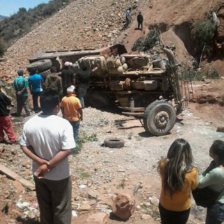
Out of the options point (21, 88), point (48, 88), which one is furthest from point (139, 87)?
point (48, 88)

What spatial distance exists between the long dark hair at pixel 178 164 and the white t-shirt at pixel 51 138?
105 centimetres

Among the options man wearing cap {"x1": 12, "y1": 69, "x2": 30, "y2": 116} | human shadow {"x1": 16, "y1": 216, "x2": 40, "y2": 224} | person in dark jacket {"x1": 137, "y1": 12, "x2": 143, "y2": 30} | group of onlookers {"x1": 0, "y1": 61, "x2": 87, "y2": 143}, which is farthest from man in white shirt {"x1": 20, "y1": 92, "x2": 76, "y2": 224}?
person in dark jacket {"x1": 137, "y1": 12, "x2": 143, "y2": 30}

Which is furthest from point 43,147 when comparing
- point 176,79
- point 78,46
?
point 78,46

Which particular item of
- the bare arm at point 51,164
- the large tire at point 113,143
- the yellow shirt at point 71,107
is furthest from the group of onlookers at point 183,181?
the large tire at point 113,143

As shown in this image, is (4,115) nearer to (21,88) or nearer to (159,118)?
(21,88)

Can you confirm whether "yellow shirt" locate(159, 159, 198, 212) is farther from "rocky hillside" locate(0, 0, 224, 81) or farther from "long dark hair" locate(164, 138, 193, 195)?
"rocky hillside" locate(0, 0, 224, 81)

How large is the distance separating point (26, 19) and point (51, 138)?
4322 centimetres

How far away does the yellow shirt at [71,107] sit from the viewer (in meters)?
7.20

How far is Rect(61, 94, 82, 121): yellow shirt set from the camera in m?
7.20

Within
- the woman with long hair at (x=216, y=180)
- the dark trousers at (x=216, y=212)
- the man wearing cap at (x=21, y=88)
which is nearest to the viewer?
the woman with long hair at (x=216, y=180)

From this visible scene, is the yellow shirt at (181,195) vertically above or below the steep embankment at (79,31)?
below

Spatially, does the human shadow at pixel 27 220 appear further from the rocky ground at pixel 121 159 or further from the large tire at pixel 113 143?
the large tire at pixel 113 143

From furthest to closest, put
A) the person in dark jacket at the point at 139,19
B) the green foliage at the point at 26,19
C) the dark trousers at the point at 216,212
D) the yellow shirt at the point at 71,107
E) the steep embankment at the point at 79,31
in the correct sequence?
the green foliage at the point at 26,19 < the steep embankment at the point at 79,31 < the person in dark jacket at the point at 139,19 < the yellow shirt at the point at 71,107 < the dark trousers at the point at 216,212

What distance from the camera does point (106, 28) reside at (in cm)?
2566
